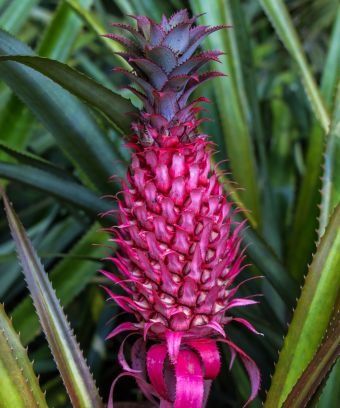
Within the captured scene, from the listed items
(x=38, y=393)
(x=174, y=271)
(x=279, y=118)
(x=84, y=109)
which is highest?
(x=279, y=118)

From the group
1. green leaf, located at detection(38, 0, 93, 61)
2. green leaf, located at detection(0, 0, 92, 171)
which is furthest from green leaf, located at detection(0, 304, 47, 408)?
green leaf, located at detection(38, 0, 93, 61)

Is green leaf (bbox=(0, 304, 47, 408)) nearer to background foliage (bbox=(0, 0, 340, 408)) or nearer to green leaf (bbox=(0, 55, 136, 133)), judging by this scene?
background foliage (bbox=(0, 0, 340, 408))

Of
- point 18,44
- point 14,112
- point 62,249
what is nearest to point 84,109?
point 18,44

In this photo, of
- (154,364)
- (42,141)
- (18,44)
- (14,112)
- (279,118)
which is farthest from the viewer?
(279,118)

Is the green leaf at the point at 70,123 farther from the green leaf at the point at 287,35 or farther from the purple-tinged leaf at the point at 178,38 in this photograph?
the green leaf at the point at 287,35

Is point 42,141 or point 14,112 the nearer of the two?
point 14,112

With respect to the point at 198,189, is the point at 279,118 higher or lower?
higher

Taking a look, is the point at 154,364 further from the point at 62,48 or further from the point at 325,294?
the point at 62,48

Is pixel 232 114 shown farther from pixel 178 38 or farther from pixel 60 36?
pixel 178 38

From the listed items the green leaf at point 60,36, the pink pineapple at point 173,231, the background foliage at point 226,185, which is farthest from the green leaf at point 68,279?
the pink pineapple at point 173,231
